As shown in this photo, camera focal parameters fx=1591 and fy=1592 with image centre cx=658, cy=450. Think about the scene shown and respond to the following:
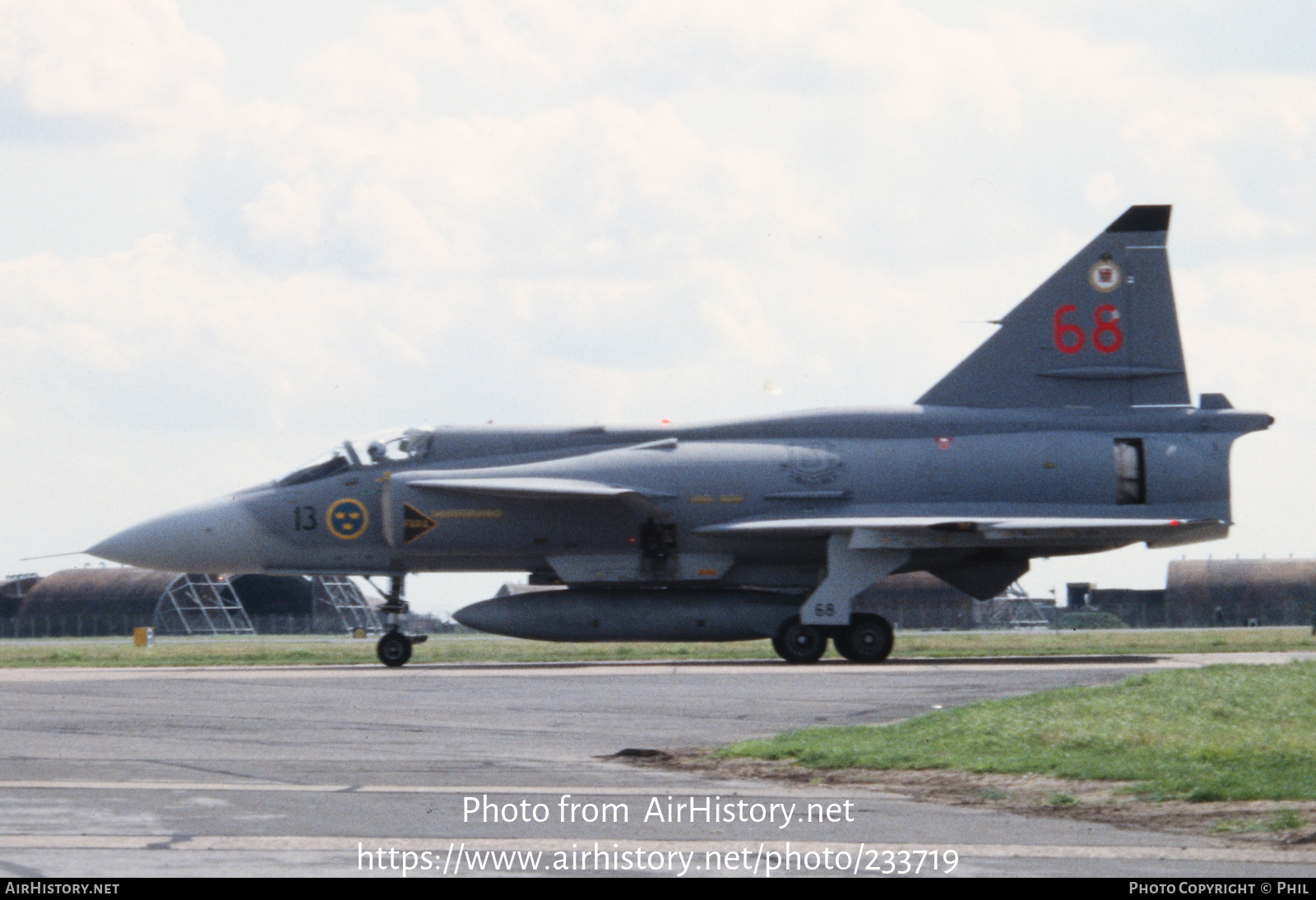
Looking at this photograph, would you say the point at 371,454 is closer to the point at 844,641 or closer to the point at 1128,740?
the point at 844,641

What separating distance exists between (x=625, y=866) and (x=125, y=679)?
14.9 metres

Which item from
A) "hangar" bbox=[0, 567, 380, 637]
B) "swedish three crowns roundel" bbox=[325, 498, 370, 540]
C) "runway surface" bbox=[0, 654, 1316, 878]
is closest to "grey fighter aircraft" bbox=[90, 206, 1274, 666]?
"swedish three crowns roundel" bbox=[325, 498, 370, 540]

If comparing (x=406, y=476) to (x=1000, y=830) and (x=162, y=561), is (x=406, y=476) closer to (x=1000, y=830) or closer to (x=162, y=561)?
(x=162, y=561)

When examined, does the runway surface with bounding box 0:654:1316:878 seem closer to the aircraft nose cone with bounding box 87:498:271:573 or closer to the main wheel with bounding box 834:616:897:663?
the main wheel with bounding box 834:616:897:663

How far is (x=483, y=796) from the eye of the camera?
9.38m

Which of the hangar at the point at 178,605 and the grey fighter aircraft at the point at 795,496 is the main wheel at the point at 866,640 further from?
the hangar at the point at 178,605

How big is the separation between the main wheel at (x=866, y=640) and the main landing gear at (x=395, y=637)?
628 cm

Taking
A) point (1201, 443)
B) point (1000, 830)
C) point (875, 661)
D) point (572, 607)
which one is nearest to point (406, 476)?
point (572, 607)

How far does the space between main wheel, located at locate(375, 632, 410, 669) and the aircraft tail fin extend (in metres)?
9.77

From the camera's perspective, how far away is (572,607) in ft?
78.4

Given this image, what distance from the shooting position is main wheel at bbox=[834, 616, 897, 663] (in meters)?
23.4

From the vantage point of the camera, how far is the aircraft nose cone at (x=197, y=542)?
2488cm

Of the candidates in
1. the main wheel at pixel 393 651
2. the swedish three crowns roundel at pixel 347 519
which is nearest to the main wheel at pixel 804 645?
the main wheel at pixel 393 651

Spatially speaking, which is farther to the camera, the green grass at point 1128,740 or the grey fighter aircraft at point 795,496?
the grey fighter aircraft at point 795,496
